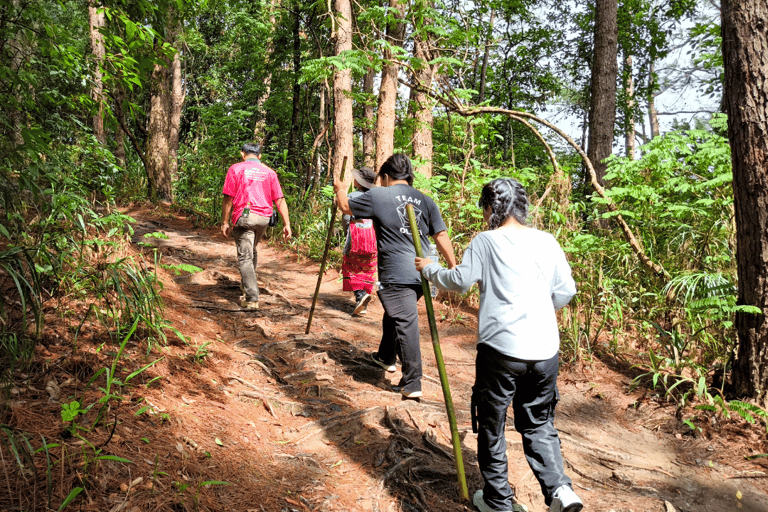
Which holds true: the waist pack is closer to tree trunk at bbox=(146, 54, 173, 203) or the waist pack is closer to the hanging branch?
the hanging branch

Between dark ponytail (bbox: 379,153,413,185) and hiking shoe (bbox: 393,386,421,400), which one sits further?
dark ponytail (bbox: 379,153,413,185)

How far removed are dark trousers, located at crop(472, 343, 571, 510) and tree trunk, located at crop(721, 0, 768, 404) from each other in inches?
105

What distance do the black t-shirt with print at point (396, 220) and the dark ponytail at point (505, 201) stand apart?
1.46 meters

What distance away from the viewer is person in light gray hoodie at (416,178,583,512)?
281cm

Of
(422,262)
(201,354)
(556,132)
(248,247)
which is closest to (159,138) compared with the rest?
(248,247)

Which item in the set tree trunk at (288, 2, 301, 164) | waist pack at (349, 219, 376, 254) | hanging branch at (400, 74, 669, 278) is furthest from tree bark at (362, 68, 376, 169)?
waist pack at (349, 219, 376, 254)

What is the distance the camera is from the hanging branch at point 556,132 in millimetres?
6641

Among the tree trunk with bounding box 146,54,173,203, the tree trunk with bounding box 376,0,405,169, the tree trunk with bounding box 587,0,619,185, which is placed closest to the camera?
the tree trunk with bounding box 376,0,405,169

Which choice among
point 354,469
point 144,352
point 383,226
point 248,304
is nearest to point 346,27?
point 248,304

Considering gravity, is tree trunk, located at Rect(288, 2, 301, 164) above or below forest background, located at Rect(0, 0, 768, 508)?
above

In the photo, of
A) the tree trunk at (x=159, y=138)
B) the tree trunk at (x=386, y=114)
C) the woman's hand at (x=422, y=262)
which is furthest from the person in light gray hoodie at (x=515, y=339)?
the tree trunk at (x=159, y=138)

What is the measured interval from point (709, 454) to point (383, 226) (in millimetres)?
3288

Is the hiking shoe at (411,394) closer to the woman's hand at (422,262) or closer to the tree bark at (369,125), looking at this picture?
the woman's hand at (422,262)

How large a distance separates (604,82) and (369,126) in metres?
5.12
